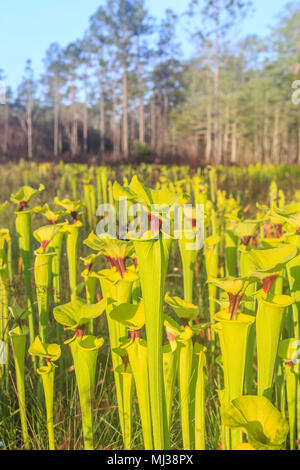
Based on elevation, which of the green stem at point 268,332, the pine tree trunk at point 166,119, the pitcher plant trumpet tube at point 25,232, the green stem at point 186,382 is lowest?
the green stem at point 186,382

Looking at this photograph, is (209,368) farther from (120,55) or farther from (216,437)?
(120,55)

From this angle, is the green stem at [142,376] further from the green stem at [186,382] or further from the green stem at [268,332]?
the green stem at [268,332]

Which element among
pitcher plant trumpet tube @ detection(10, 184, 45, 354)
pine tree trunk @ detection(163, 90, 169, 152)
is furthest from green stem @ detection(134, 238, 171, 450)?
pine tree trunk @ detection(163, 90, 169, 152)

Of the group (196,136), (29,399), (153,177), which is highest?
(196,136)

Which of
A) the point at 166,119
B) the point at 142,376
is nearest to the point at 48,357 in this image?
the point at 142,376

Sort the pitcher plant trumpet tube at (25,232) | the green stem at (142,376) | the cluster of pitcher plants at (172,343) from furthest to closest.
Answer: the pitcher plant trumpet tube at (25,232) < the green stem at (142,376) < the cluster of pitcher plants at (172,343)

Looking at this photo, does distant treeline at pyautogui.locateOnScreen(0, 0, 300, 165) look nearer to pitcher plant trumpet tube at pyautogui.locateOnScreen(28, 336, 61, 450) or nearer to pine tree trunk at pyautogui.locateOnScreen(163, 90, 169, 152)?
pine tree trunk at pyautogui.locateOnScreen(163, 90, 169, 152)

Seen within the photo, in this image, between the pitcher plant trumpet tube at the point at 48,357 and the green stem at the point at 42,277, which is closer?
the pitcher plant trumpet tube at the point at 48,357

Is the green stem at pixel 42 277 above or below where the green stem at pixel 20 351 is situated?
above

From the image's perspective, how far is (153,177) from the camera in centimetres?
534

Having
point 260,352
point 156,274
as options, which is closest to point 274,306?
point 260,352

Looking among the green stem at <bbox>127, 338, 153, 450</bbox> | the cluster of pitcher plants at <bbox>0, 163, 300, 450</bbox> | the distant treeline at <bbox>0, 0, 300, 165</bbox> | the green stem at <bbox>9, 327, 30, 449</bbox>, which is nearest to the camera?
the cluster of pitcher plants at <bbox>0, 163, 300, 450</bbox>

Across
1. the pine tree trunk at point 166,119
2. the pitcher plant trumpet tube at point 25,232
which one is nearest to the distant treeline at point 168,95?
the pine tree trunk at point 166,119
